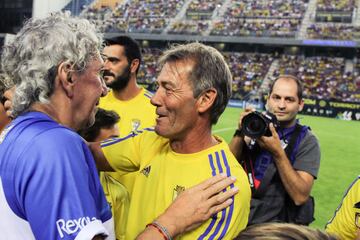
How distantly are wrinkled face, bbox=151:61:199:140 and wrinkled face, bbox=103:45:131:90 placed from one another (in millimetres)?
Result: 2403

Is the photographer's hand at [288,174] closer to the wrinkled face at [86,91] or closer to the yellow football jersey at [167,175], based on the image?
the yellow football jersey at [167,175]

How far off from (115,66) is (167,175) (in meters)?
2.77

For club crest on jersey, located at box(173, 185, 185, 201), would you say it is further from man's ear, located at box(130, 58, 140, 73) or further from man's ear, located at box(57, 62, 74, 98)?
man's ear, located at box(130, 58, 140, 73)

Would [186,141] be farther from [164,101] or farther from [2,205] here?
[2,205]

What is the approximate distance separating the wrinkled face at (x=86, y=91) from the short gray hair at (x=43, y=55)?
39 millimetres

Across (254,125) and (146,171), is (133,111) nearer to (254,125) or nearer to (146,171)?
(254,125)

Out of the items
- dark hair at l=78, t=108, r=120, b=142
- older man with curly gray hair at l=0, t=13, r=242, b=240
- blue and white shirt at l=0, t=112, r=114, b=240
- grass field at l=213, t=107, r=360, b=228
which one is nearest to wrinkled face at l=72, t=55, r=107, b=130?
older man with curly gray hair at l=0, t=13, r=242, b=240

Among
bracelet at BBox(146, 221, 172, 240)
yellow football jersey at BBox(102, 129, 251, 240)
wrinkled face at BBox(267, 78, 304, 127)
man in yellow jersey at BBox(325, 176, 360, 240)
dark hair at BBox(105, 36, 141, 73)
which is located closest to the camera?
bracelet at BBox(146, 221, 172, 240)

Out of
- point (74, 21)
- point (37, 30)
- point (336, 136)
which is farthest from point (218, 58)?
point (336, 136)

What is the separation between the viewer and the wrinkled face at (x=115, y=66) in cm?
447

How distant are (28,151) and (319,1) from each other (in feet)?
145

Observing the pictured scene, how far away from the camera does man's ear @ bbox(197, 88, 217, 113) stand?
81.1 inches

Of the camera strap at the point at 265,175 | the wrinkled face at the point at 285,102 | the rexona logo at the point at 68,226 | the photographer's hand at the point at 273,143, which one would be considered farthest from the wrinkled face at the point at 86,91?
the wrinkled face at the point at 285,102

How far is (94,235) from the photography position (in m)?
1.30
